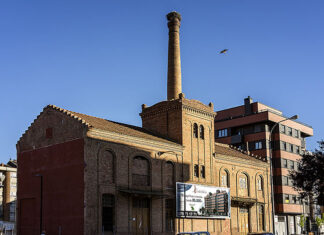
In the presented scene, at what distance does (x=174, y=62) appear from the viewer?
49250mm

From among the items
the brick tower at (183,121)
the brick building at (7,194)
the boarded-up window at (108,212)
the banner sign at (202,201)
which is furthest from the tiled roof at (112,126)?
the brick building at (7,194)

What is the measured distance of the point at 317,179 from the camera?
3650cm

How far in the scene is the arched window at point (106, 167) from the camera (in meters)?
36.3

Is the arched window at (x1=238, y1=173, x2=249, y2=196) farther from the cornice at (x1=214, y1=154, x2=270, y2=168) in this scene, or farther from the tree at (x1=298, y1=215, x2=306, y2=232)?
the tree at (x1=298, y1=215, x2=306, y2=232)

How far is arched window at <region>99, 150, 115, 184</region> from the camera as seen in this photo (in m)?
36.3

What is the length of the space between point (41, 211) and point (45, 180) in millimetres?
2624

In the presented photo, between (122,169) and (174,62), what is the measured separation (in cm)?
1620

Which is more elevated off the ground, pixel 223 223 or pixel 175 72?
pixel 175 72

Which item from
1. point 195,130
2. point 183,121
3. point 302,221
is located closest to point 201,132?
point 195,130

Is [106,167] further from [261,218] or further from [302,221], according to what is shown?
[302,221]

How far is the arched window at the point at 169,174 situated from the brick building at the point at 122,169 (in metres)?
0.09

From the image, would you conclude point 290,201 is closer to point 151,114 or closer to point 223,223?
point 223,223

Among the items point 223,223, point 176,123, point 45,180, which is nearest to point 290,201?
point 223,223

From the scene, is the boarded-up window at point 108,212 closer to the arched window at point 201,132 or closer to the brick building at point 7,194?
the arched window at point 201,132
